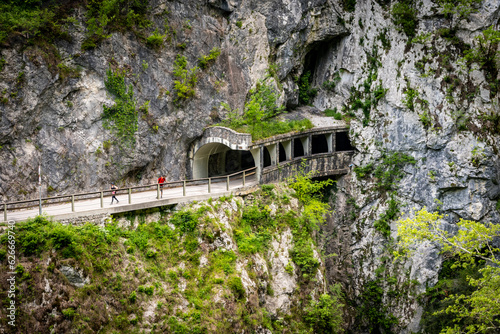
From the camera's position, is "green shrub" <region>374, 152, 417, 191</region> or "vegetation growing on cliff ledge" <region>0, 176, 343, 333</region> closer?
"vegetation growing on cliff ledge" <region>0, 176, 343, 333</region>

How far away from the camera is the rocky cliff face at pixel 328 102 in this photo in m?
20.1

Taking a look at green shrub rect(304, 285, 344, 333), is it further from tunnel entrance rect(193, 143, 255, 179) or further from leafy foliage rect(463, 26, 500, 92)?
leafy foliage rect(463, 26, 500, 92)

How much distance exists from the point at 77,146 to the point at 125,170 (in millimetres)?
2825

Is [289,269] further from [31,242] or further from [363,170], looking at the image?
[31,242]

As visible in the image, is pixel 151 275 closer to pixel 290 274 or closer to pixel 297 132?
pixel 290 274

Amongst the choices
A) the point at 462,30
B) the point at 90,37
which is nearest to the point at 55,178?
the point at 90,37

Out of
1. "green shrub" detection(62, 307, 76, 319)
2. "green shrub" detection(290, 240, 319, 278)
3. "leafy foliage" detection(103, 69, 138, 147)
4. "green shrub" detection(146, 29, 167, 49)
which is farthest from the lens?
"green shrub" detection(146, 29, 167, 49)

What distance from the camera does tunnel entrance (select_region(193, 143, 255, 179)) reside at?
25.2 meters

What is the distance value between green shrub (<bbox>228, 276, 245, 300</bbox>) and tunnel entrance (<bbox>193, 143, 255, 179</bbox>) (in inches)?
340

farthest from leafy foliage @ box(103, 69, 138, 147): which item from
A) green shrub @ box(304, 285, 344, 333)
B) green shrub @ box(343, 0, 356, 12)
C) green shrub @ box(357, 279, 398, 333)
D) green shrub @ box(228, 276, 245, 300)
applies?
green shrub @ box(357, 279, 398, 333)

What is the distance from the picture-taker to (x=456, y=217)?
81.0ft

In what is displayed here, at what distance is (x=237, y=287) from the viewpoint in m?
17.8

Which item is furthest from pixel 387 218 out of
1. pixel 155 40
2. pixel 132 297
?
pixel 155 40

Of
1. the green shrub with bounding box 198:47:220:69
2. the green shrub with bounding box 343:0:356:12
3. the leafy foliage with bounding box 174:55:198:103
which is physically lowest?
the leafy foliage with bounding box 174:55:198:103
